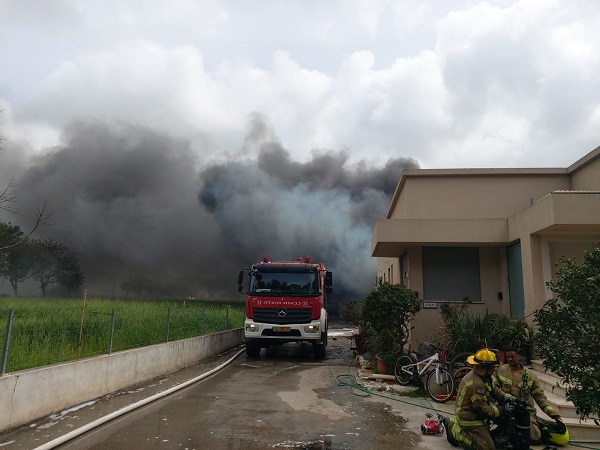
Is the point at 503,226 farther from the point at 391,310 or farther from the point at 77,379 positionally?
the point at 77,379

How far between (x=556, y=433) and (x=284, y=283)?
334 inches

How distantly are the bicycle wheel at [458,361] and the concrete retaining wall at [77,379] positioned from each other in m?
6.10

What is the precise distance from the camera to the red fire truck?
→ 12.5 m

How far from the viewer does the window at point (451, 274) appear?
11.6m

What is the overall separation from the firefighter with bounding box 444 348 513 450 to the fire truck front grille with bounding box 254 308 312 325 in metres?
7.74

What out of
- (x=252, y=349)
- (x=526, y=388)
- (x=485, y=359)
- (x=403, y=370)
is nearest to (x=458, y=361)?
(x=403, y=370)

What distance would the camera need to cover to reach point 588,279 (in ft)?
12.1

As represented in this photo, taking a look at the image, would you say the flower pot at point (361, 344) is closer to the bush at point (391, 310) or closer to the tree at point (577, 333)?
the bush at point (391, 310)

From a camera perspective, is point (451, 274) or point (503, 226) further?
point (451, 274)

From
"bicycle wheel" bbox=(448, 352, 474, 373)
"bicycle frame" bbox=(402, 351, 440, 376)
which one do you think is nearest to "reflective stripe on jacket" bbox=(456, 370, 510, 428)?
"bicycle wheel" bbox=(448, 352, 474, 373)

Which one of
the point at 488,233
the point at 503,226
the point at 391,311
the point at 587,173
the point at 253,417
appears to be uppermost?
the point at 587,173

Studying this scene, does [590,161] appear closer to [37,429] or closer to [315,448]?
[315,448]

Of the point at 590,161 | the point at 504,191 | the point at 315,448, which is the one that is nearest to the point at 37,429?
the point at 315,448

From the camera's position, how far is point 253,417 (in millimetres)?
6367
